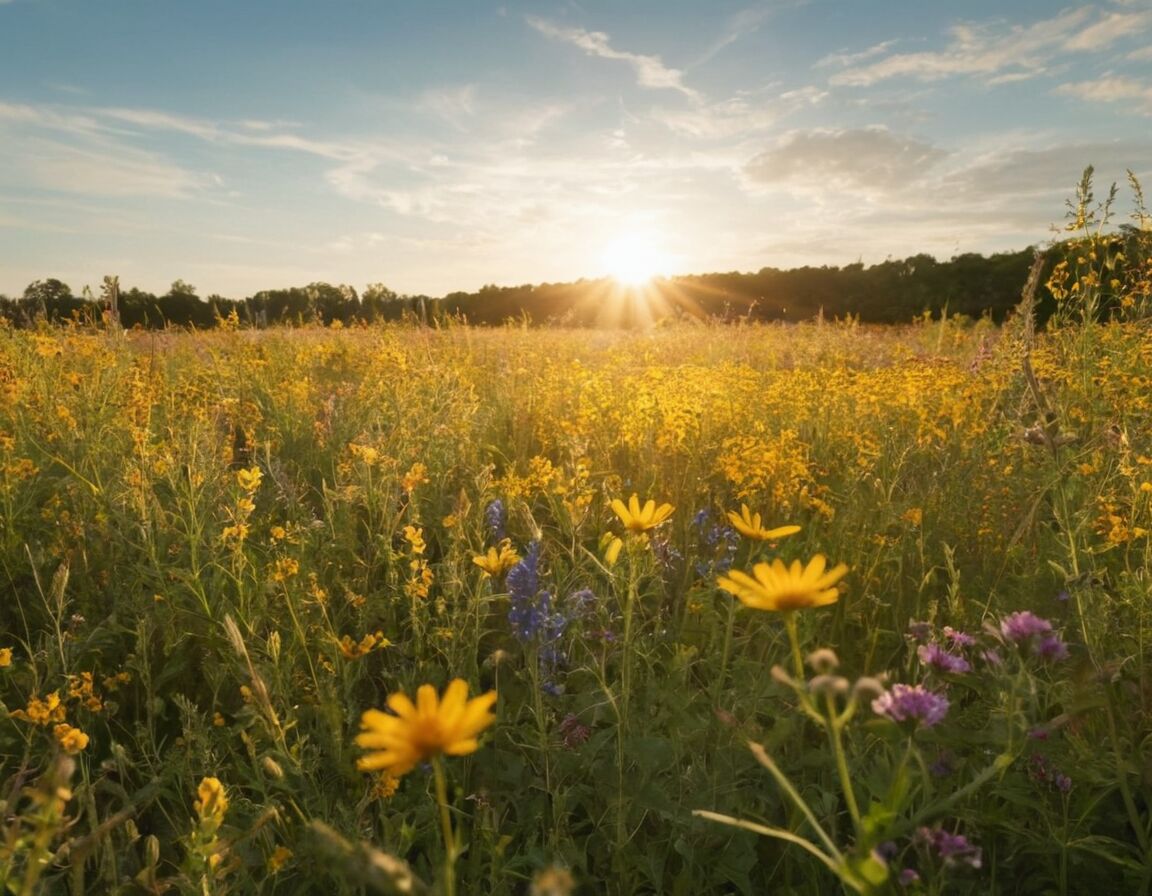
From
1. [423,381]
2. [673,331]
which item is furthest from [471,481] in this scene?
[673,331]

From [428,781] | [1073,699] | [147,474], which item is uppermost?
[147,474]

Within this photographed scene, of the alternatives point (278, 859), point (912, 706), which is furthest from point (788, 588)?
point (278, 859)

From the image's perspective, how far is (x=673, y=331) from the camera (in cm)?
1055

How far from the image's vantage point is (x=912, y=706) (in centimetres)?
82

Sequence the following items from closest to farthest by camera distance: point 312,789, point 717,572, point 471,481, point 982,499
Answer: point 312,789 < point 717,572 < point 982,499 < point 471,481

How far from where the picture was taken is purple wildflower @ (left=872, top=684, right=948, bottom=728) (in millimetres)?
811

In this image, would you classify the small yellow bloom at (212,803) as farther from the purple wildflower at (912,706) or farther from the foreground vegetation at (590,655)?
the purple wildflower at (912,706)

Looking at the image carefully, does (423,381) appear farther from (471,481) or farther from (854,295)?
(854,295)

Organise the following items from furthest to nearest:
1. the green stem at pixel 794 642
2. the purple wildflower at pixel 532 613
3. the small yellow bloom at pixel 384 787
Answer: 1. the purple wildflower at pixel 532 613
2. the small yellow bloom at pixel 384 787
3. the green stem at pixel 794 642

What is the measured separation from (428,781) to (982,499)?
7.26 ft


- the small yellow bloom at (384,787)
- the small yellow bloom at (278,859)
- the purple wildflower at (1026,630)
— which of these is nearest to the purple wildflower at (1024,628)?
the purple wildflower at (1026,630)

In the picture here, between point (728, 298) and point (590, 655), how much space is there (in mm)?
23270

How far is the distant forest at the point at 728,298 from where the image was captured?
11.2 m

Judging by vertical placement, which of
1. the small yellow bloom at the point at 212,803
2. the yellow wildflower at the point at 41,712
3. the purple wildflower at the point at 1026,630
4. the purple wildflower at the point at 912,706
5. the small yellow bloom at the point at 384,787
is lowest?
the small yellow bloom at the point at 384,787
